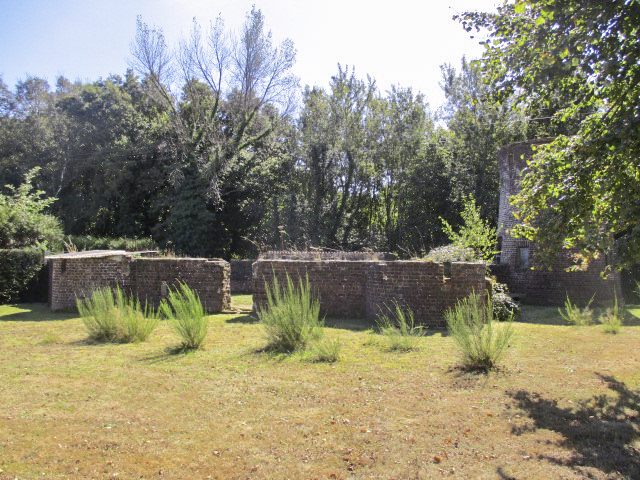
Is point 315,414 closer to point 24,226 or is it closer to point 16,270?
point 16,270

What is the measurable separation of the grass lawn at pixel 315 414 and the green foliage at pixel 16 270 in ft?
23.1

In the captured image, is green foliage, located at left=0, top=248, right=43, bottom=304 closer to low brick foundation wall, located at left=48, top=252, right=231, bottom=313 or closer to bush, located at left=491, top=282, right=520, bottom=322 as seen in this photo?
low brick foundation wall, located at left=48, top=252, right=231, bottom=313

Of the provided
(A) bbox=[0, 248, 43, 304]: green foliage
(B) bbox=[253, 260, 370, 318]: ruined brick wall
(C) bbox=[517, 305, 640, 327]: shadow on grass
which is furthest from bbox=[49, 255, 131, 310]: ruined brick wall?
(C) bbox=[517, 305, 640, 327]: shadow on grass

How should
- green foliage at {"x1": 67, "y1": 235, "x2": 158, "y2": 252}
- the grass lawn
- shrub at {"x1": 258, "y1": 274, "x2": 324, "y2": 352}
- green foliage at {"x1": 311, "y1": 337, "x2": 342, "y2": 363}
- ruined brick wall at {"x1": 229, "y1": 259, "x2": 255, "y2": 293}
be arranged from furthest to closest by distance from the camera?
green foliage at {"x1": 67, "y1": 235, "x2": 158, "y2": 252} → ruined brick wall at {"x1": 229, "y1": 259, "x2": 255, "y2": 293} → shrub at {"x1": 258, "y1": 274, "x2": 324, "y2": 352} → green foliage at {"x1": 311, "y1": 337, "x2": 342, "y2": 363} → the grass lawn

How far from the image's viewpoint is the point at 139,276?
40.7ft

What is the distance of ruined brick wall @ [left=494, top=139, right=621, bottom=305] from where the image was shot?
1546 cm

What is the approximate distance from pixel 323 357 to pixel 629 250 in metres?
4.16

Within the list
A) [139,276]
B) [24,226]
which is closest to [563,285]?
[139,276]

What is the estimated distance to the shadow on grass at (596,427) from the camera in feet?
13.8

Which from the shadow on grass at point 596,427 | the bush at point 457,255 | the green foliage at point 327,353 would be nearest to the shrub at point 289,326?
the green foliage at point 327,353

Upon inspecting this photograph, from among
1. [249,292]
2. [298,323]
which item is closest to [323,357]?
[298,323]

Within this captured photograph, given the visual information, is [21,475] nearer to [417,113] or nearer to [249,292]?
[249,292]

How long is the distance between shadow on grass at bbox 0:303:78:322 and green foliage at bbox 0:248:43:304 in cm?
60

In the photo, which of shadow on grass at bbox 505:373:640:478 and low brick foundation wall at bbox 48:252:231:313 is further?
low brick foundation wall at bbox 48:252:231:313
